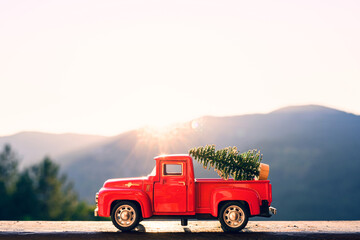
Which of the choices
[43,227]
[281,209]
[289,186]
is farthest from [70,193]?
[289,186]

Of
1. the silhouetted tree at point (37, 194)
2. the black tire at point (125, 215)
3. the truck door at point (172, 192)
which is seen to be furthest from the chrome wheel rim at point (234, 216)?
the silhouetted tree at point (37, 194)

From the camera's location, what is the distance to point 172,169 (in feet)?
39.6

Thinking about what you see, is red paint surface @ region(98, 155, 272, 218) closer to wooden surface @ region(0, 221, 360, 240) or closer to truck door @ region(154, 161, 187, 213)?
truck door @ region(154, 161, 187, 213)

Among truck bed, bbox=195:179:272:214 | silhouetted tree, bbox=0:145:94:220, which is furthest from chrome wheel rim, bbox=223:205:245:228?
silhouetted tree, bbox=0:145:94:220

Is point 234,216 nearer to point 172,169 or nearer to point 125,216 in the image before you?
point 172,169

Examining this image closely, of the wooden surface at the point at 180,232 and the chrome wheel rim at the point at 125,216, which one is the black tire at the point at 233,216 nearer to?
the wooden surface at the point at 180,232

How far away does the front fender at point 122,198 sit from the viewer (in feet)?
38.7

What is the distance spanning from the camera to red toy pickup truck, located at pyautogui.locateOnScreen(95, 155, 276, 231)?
1178 cm

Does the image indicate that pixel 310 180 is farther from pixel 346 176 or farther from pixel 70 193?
pixel 70 193

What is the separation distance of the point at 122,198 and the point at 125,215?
0.50 m

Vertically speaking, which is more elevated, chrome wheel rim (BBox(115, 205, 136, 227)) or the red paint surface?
the red paint surface

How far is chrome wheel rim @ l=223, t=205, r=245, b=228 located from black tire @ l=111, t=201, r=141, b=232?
95.2 inches

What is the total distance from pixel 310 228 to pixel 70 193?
8309cm

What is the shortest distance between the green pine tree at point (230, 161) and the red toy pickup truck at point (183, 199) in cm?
92
